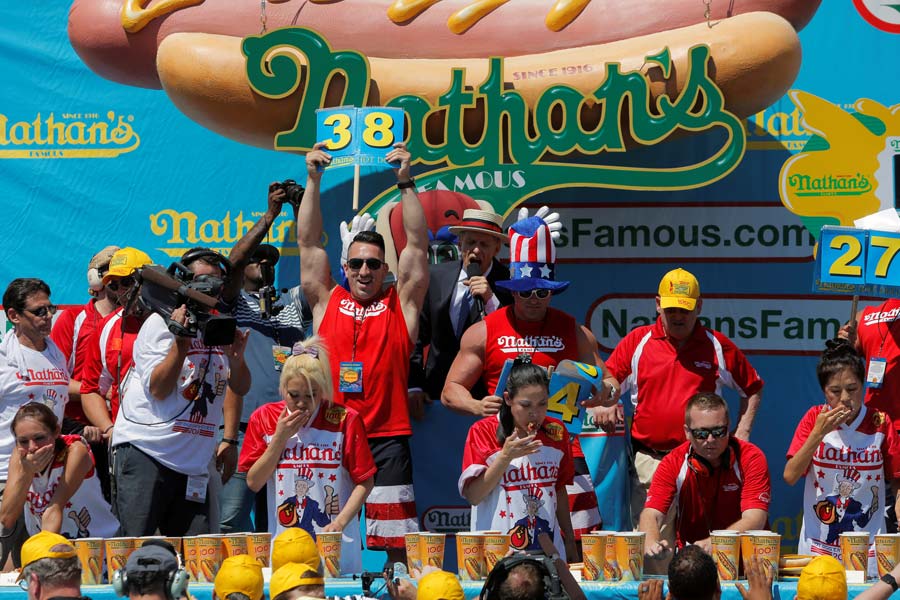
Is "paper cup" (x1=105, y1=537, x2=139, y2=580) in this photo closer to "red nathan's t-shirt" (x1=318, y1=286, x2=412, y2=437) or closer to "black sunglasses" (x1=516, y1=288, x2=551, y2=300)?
"red nathan's t-shirt" (x1=318, y1=286, x2=412, y2=437)

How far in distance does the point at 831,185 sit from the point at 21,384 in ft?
15.6

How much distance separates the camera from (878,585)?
14.5 feet

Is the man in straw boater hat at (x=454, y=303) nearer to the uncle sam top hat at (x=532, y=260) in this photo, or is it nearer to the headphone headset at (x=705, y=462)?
the uncle sam top hat at (x=532, y=260)

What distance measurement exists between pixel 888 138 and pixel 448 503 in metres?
3.50

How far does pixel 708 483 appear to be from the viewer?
5.54 m

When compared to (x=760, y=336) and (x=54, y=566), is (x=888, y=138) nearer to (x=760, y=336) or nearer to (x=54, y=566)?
(x=760, y=336)

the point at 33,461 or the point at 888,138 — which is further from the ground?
the point at 888,138

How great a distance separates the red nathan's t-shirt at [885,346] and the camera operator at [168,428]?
3.29 meters

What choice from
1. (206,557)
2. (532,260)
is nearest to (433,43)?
(532,260)

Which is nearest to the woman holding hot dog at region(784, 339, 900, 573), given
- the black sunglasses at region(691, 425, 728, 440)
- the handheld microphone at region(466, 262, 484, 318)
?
the black sunglasses at region(691, 425, 728, 440)

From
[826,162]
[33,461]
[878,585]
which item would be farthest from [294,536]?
[826,162]

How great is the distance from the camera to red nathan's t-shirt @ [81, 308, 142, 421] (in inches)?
260

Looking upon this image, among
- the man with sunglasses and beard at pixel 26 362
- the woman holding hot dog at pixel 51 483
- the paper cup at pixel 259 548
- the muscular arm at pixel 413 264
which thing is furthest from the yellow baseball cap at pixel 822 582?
the man with sunglasses and beard at pixel 26 362

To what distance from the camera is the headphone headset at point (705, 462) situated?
553 centimetres
